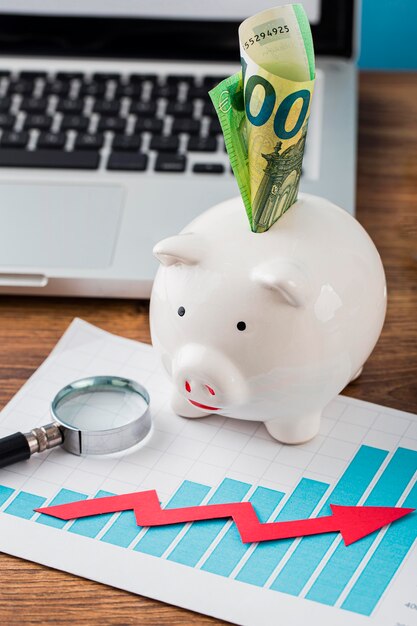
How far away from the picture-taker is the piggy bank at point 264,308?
609mm

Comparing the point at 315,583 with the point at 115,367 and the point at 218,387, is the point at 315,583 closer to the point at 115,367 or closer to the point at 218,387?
the point at 218,387

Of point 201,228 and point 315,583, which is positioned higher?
point 201,228

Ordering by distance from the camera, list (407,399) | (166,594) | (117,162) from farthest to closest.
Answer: (117,162)
(407,399)
(166,594)

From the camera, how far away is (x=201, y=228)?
0.65 metres

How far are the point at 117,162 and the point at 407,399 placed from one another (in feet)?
1.16

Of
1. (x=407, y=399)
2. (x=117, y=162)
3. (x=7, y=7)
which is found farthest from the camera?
(x=7, y=7)

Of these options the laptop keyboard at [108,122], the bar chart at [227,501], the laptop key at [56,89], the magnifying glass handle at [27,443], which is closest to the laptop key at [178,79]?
the laptop keyboard at [108,122]

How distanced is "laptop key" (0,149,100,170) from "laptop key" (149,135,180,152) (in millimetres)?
56

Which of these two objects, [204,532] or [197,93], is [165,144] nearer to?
[197,93]

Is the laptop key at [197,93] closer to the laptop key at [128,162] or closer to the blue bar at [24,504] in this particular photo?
the laptop key at [128,162]

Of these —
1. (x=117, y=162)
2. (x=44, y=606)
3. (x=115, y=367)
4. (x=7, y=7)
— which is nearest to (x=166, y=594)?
(x=44, y=606)

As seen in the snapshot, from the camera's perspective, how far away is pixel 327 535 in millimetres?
626

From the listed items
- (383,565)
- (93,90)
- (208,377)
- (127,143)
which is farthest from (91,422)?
(93,90)

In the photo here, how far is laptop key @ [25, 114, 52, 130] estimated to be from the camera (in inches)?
37.3
